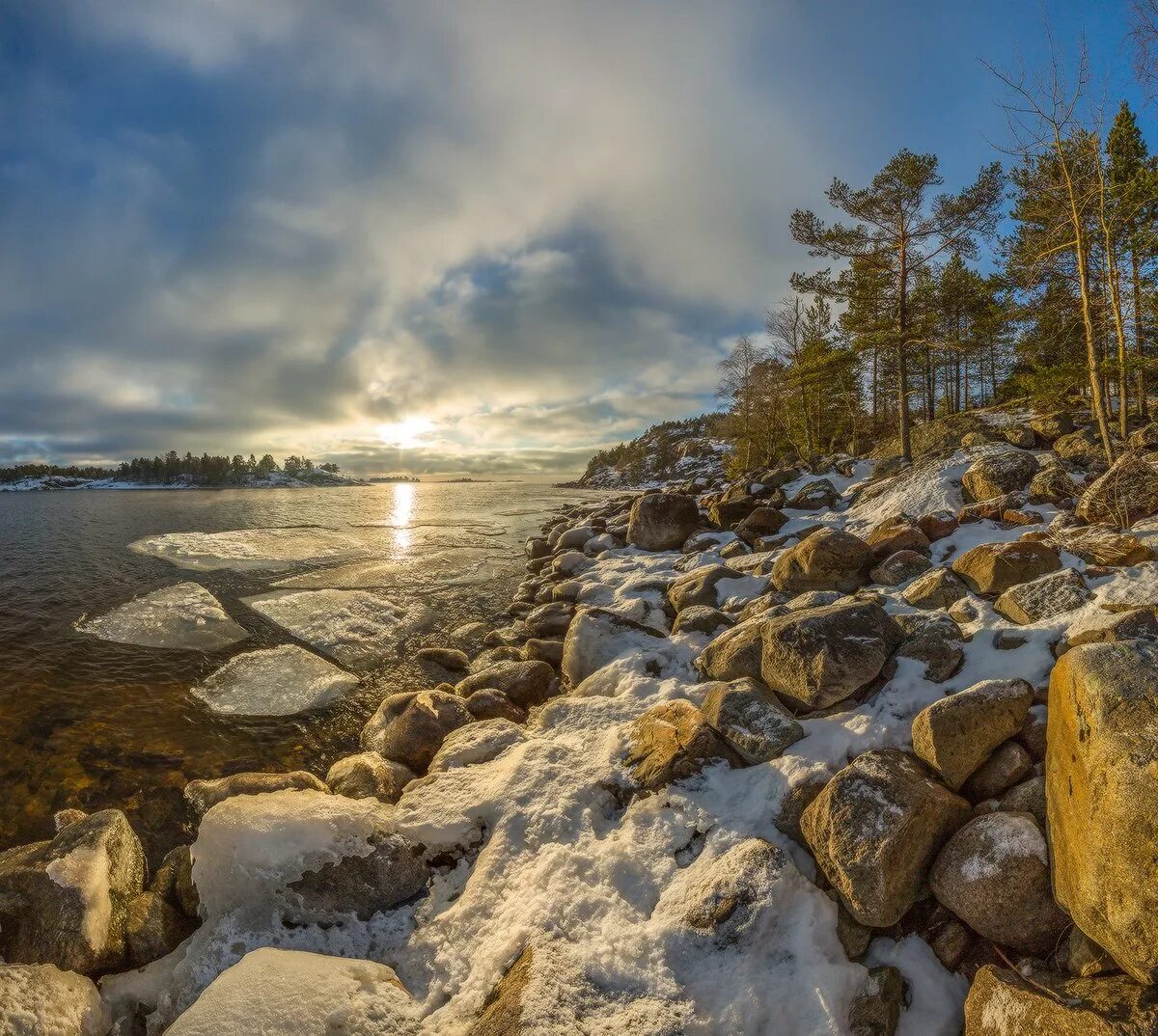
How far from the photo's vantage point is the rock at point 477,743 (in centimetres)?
603

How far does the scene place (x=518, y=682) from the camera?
8258mm

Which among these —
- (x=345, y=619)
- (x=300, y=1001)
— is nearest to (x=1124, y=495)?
(x=300, y=1001)

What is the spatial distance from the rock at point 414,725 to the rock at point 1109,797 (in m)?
6.39

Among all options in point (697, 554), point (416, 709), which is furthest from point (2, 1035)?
point (697, 554)

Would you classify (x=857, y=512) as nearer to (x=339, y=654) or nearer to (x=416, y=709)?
(x=416, y=709)

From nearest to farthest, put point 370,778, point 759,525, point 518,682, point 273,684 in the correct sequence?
1. point 370,778
2. point 518,682
3. point 273,684
4. point 759,525

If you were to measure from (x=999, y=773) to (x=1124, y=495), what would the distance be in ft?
20.7

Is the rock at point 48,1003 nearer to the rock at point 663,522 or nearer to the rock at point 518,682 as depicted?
the rock at point 518,682

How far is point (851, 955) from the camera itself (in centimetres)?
354

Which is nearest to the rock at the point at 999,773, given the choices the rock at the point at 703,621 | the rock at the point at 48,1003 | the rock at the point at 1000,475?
the rock at the point at 703,621

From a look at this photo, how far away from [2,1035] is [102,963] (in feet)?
2.51

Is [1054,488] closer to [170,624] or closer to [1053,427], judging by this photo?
[1053,427]

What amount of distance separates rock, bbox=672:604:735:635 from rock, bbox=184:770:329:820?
5845mm

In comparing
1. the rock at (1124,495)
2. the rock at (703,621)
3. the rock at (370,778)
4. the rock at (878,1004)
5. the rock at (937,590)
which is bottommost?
the rock at (878,1004)
